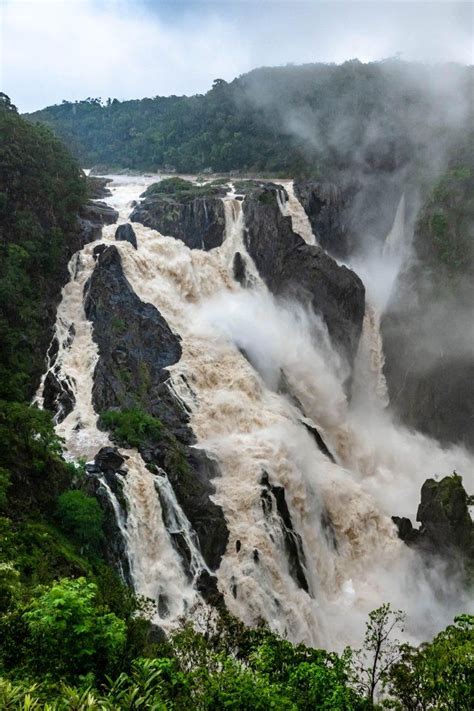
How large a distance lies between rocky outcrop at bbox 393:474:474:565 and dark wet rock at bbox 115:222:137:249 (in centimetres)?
2081

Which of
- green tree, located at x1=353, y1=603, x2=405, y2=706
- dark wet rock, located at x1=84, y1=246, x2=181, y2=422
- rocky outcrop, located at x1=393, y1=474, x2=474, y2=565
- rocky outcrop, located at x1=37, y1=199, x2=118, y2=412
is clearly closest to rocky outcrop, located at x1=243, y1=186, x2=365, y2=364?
rocky outcrop, located at x1=37, y1=199, x2=118, y2=412

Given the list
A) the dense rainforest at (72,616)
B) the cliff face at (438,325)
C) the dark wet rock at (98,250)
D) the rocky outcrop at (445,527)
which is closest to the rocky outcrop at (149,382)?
the dark wet rock at (98,250)

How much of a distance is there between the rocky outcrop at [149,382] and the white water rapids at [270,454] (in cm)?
54

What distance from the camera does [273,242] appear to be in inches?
1553

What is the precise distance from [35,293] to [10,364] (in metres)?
5.42

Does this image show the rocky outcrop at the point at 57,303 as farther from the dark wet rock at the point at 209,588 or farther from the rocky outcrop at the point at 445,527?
the rocky outcrop at the point at 445,527

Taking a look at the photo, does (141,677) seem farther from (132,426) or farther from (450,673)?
(132,426)

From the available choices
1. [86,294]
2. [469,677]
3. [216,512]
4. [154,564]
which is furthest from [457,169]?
[469,677]

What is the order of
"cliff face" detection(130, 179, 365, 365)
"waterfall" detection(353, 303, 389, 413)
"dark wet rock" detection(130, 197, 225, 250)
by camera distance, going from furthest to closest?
"waterfall" detection(353, 303, 389, 413)
"cliff face" detection(130, 179, 365, 365)
"dark wet rock" detection(130, 197, 225, 250)

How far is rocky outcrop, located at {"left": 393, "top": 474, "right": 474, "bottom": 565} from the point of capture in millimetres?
26094

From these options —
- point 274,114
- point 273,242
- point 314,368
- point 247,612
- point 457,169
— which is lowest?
point 247,612

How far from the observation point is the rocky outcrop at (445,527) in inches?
1027

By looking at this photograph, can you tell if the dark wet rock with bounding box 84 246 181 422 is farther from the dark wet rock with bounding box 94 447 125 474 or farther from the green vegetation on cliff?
the dark wet rock with bounding box 94 447 125 474

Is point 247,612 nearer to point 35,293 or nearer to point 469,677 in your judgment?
point 469,677
